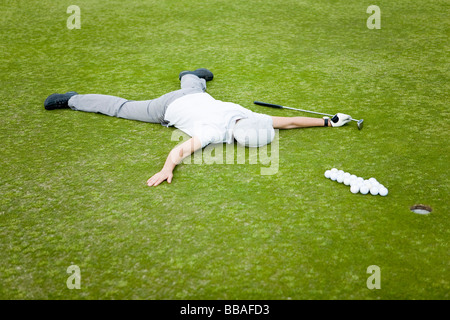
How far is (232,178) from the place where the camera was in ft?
7.66

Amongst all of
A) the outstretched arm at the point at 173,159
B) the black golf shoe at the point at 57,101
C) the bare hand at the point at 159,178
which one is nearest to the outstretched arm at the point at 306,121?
the outstretched arm at the point at 173,159

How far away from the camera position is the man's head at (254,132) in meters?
2.54

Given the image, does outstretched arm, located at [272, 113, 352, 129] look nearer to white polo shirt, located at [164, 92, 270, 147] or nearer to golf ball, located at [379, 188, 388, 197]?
white polo shirt, located at [164, 92, 270, 147]

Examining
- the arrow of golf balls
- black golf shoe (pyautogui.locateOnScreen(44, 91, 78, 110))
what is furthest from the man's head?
black golf shoe (pyautogui.locateOnScreen(44, 91, 78, 110))

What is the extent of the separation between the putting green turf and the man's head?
0.43ft

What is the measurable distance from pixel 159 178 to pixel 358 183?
3.40 ft

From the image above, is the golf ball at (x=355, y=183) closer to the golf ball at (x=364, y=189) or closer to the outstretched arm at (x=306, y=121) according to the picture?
the golf ball at (x=364, y=189)

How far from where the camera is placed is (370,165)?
238 centimetres

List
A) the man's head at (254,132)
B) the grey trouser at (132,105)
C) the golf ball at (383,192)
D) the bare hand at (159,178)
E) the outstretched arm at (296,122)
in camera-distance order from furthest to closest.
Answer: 1. the grey trouser at (132,105)
2. the outstretched arm at (296,122)
3. the man's head at (254,132)
4. the bare hand at (159,178)
5. the golf ball at (383,192)

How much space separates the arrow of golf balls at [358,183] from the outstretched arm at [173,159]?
30.6 inches

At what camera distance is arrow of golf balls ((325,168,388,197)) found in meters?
2.14
